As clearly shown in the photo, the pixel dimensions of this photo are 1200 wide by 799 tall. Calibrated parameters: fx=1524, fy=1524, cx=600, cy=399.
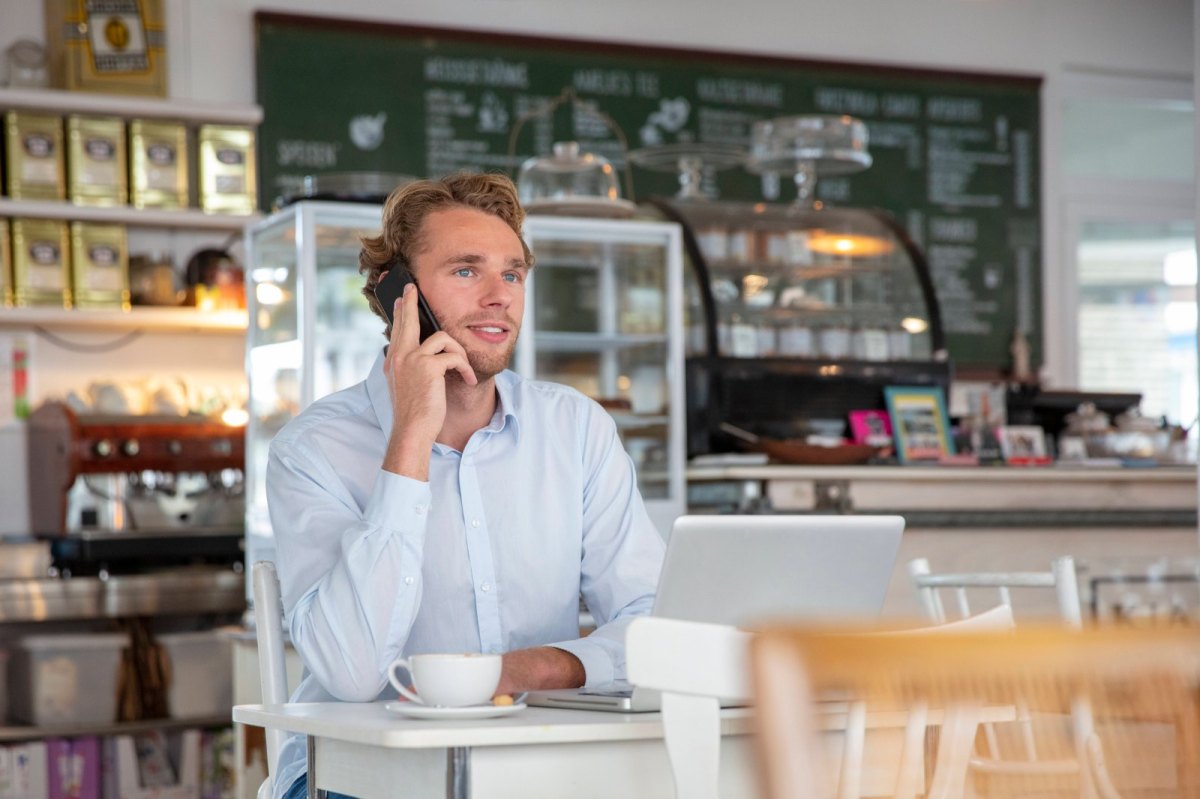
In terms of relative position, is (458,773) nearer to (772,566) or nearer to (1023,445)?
(772,566)

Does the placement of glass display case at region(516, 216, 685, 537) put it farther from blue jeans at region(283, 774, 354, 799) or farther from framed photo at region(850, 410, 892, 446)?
blue jeans at region(283, 774, 354, 799)

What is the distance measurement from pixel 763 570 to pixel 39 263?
4.21 m

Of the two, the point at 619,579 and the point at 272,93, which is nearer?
the point at 619,579

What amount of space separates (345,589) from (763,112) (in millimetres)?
4991

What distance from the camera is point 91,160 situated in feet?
17.0

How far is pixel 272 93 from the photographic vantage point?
5672mm

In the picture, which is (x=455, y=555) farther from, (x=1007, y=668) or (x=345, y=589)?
(x=1007, y=668)

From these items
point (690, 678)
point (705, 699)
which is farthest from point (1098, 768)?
point (705, 699)

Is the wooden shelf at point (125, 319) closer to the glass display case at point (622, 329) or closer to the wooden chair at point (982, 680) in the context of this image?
the glass display case at point (622, 329)

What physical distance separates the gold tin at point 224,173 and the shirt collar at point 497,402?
3.32 metres

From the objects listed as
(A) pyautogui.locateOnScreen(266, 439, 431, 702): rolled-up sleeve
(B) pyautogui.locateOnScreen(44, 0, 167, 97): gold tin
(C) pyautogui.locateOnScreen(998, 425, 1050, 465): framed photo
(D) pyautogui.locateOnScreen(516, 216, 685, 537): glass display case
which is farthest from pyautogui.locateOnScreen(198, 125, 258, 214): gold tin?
(A) pyautogui.locateOnScreen(266, 439, 431, 702): rolled-up sleeve

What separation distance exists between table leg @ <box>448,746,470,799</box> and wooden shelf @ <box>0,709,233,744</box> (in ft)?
11.6

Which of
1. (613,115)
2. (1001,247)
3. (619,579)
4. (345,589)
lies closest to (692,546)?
(345,589)

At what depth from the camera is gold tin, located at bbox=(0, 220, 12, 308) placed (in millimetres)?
5105
